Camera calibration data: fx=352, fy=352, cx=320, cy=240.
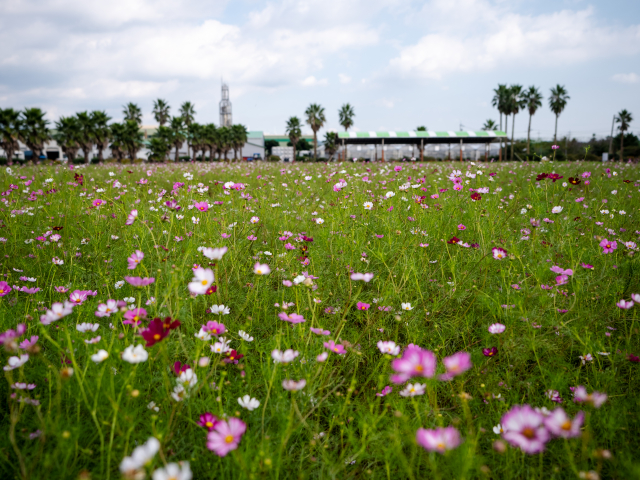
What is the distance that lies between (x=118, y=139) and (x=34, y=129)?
6000 millimetres

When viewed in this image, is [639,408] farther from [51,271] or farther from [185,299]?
[51,271]

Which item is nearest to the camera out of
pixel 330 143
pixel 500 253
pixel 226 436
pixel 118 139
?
pixel 226 436

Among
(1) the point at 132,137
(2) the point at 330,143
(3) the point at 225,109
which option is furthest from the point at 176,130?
(3) the point at 225,109

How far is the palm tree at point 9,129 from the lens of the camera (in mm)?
23359

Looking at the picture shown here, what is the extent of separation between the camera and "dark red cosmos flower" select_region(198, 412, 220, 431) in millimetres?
1008

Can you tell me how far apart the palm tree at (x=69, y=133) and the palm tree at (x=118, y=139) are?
246 centimetres

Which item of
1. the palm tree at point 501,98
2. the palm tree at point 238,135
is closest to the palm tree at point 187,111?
the palm tree at point 238,135

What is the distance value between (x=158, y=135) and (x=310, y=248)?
123ft

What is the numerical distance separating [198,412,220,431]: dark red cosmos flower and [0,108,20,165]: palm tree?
30091 mm

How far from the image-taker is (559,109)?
42.8 meters

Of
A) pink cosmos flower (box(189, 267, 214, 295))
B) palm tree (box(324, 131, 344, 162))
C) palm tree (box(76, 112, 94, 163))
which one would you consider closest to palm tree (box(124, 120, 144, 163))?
palm tree (box(76, 112, 94, 163))

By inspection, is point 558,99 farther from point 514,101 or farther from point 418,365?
point 418,365

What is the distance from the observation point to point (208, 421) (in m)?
1.03

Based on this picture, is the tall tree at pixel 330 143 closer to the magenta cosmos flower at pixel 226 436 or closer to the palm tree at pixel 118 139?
the palm tree at pixel 118 139
